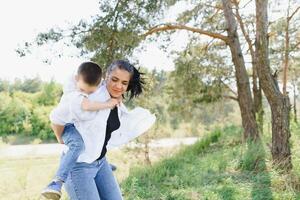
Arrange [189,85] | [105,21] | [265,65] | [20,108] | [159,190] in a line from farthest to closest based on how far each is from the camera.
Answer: [20,108] → [189,85] → [105,21] → [265,65] → [159,190]

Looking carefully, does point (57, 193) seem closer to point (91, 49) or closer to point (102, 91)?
point (102, 91)

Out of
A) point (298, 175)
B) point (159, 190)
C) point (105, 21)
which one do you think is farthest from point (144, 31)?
point (298, 175)

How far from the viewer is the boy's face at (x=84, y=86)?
8.77 ft

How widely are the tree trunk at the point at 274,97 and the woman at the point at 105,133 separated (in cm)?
445

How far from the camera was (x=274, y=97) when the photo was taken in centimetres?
708

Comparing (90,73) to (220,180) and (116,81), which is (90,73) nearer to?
(116,81)

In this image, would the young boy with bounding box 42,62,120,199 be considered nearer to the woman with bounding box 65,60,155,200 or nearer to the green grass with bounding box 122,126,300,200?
the woman with bounding box 65,60,155,200

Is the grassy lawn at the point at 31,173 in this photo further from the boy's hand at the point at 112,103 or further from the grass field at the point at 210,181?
the boy's hand at the point at 112,103

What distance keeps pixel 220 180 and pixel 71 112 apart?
4.55 m

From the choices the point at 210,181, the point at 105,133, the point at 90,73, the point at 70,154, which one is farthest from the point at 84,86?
the point at 210,181

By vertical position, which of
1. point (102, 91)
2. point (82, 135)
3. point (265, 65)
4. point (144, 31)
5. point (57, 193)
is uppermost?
point (144, 31)

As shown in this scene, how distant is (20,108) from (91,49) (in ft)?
52.8

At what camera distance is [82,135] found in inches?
103

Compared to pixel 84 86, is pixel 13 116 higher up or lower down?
lower down
